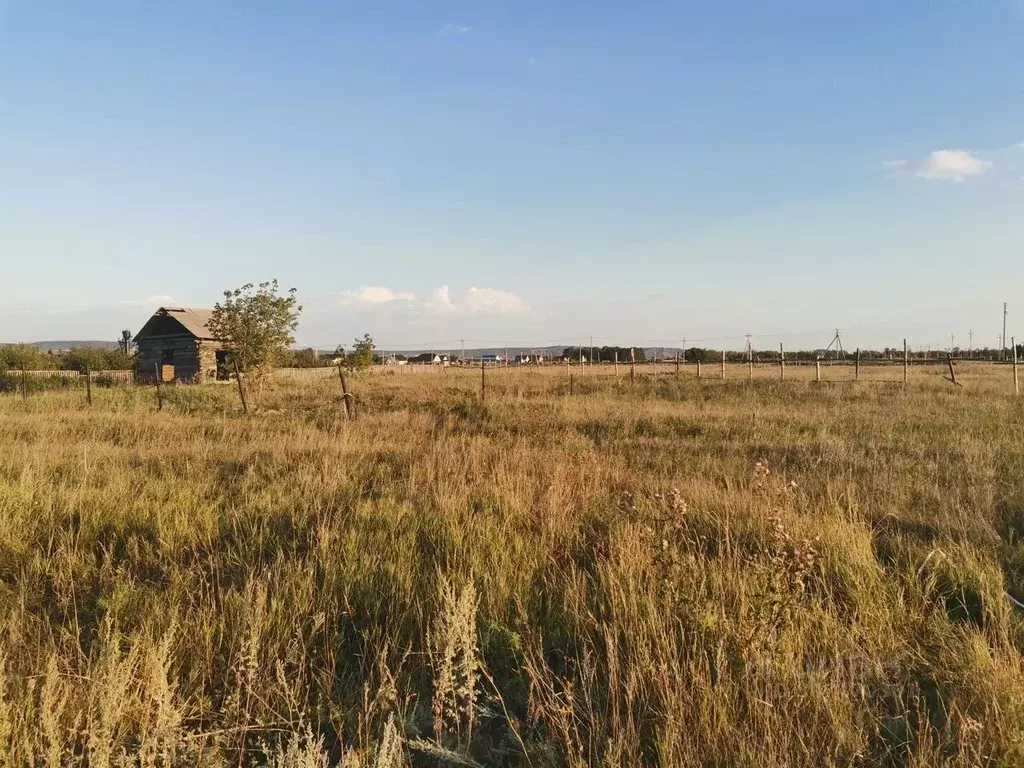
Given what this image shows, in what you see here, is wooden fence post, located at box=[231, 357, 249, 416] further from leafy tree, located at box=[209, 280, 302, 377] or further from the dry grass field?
the dry grass field

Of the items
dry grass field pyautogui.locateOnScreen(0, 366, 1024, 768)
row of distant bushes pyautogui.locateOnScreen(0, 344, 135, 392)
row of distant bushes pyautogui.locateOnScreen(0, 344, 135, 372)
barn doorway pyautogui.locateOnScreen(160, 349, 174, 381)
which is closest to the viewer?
Result: dry grass field pyautogui.locateOnScreen(0, 366, 1024, 768)

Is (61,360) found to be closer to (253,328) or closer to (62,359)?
(62,359)

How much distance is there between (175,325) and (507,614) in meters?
31.8

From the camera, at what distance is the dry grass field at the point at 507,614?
209 cm

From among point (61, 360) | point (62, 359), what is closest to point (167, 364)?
point (61, 360)

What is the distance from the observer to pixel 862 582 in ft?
11.0

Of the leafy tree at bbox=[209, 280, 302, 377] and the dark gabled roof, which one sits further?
the dark gabled roof

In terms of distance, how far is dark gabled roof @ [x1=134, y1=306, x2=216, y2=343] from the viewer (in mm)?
27875

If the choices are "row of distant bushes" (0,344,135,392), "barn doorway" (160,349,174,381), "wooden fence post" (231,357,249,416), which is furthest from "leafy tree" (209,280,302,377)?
"row of distant bushes" (0,344,135,392)

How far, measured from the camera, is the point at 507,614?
3.04 m

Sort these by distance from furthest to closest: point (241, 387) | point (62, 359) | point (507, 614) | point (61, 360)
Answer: point (62, 359) → point (61, 360) → point (241, 387) → point (507, 614)

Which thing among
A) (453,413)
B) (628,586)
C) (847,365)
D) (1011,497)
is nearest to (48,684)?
(628,586)

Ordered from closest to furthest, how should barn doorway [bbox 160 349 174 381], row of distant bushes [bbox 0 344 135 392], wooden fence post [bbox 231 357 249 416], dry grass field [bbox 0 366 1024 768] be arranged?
dry grass field [bbox 0 366 1024 768], wooden fence post [bbox 231 357 249 416], barn doorway [bbox 160 349 174 381], row of distant bushes [bbox 0 344 135 392]

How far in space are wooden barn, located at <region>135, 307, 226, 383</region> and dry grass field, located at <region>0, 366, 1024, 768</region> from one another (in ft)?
76.5
